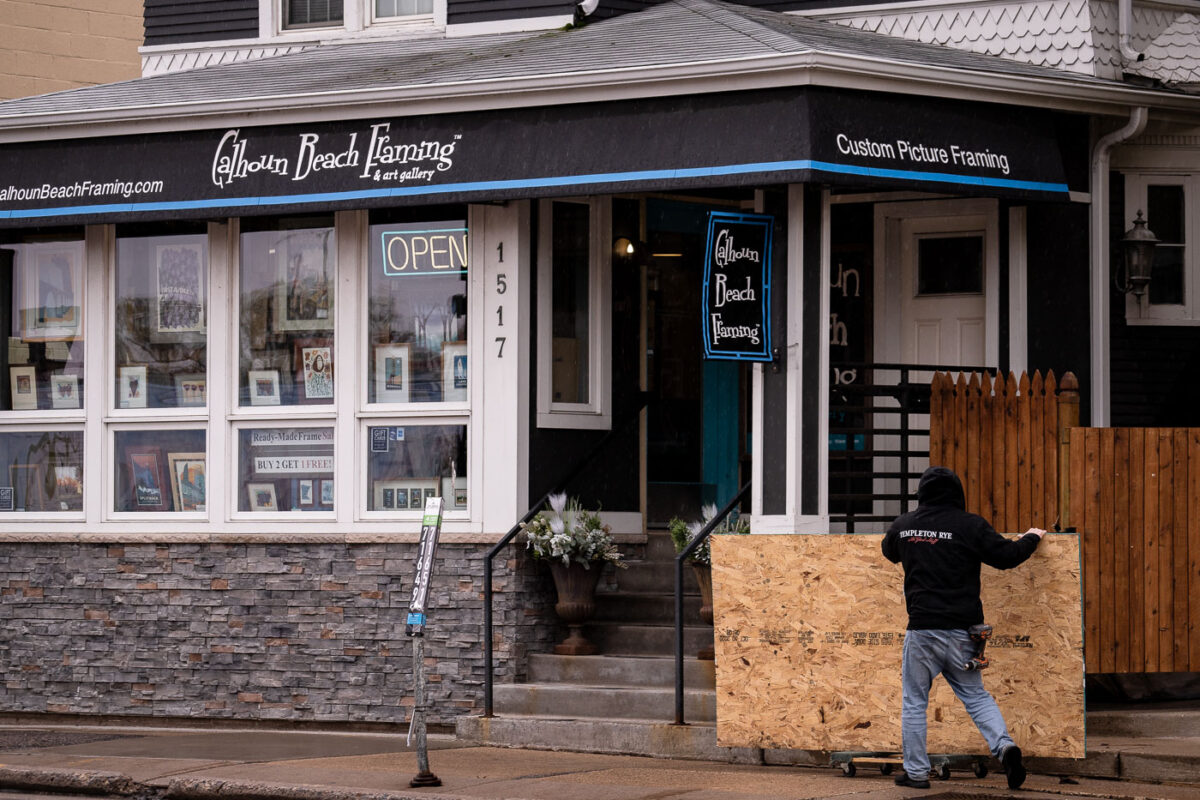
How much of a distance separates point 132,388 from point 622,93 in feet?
15.7

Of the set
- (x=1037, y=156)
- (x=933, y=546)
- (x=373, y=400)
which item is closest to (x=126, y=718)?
(x=373, y=400)

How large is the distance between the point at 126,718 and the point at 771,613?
5699 mm

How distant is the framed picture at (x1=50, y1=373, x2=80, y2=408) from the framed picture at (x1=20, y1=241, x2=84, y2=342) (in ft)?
1.05

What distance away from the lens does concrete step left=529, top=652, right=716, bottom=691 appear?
12.1m

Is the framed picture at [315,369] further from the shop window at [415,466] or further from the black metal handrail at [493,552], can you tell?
the black metal handrail at [493,552]

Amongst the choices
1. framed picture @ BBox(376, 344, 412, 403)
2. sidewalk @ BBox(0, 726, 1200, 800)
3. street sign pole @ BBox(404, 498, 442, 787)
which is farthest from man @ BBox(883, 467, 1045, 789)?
framed picture @ BBox(376, 344, 412, 403)

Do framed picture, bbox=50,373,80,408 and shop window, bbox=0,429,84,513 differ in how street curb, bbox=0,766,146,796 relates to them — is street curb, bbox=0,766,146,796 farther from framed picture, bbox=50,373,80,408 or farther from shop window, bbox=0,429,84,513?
framed picture, bbox=50,373,80,408

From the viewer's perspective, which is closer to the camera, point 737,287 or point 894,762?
point 894,762

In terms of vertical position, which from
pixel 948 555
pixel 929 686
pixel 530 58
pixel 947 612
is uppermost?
pixel 530 58

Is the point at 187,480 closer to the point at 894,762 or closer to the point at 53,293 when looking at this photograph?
the point at 53,293

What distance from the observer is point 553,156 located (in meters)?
12.1

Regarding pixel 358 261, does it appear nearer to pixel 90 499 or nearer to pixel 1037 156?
pixel 90 499

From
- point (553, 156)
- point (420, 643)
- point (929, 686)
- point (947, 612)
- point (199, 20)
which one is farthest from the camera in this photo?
point (199, 20)

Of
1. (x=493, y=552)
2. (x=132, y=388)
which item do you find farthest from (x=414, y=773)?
(x=132, y=388)
